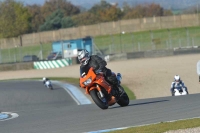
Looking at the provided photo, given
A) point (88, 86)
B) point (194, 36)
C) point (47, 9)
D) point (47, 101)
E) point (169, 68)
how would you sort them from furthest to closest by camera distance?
point (47, 9) → point (194, 36) → point (169, 68) → point (47, 101) → point (88, 86)

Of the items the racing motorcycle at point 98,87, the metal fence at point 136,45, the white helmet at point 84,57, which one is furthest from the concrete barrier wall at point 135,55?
the white helmet at point 84,57

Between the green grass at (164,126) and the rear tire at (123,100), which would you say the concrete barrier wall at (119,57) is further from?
the green grass at (164,126)

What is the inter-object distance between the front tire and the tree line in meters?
68.2

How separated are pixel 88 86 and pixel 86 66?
462 millimetres

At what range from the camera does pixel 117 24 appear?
78312mm

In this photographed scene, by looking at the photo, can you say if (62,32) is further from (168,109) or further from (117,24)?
(168,109)

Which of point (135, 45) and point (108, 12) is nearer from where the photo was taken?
point (135, 45)

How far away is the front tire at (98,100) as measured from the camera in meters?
13.0

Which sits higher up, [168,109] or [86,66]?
[86,66]

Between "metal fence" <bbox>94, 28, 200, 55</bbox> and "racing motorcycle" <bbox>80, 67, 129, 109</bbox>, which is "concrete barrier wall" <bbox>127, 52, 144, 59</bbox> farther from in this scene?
"racing motorcycle" <bbox>80, 67, 129, 109</bbox>

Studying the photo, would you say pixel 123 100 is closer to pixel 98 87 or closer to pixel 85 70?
pixel 98 87

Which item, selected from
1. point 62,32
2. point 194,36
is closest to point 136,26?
point 62,32

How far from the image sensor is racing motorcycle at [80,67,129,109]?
12891mm

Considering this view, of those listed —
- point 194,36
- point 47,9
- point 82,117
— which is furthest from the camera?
point 47,9
